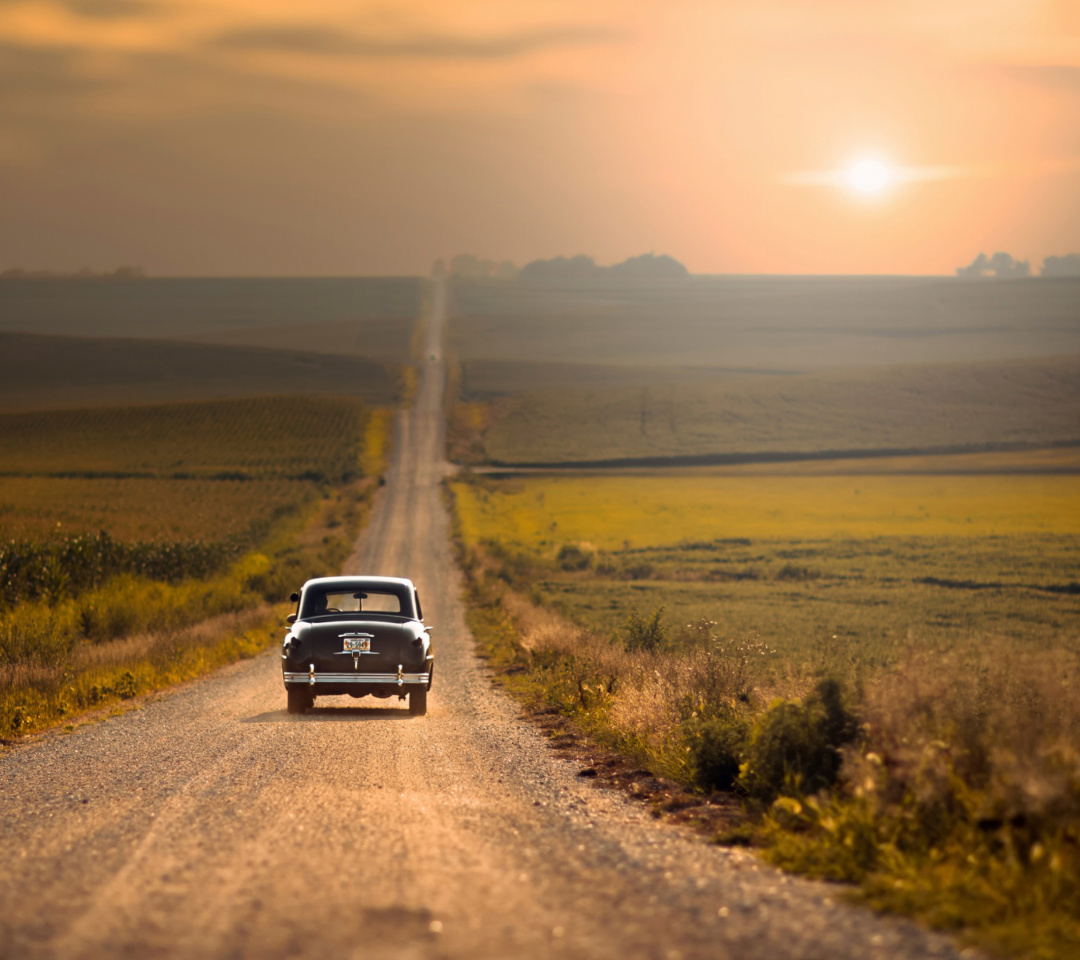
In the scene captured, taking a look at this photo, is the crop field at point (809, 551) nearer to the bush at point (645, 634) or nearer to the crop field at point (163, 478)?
the bush at point (645, 634)

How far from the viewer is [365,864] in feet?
23.7

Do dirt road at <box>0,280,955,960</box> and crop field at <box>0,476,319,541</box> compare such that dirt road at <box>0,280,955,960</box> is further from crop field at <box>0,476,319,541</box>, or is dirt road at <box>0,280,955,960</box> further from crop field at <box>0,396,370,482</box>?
crop field at <box>0,396,370,482</box>

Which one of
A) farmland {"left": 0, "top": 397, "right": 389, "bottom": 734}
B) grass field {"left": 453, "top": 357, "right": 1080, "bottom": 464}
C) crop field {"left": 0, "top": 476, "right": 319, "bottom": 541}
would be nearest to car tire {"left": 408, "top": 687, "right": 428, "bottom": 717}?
farmland {"left": 0, "top": 397, "right": 389, "bottom": 734}

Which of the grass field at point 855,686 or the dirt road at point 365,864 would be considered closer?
the dirt road at point 365,864

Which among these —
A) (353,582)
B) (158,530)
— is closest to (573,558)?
(158,530)

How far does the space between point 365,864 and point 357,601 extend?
10448 mm

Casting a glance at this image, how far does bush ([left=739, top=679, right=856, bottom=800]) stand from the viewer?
8562 mm

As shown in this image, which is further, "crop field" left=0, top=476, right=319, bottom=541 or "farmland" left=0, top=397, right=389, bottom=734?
"crop field" left=0, top=476, right=319, bottom=541

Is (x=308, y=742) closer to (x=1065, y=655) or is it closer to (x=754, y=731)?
(x=754, y=731)

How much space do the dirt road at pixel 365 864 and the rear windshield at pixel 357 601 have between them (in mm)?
3031

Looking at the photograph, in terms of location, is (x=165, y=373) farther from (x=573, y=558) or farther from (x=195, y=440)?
(x=573, y=558)

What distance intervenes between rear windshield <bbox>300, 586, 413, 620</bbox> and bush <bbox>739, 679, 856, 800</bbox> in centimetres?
919

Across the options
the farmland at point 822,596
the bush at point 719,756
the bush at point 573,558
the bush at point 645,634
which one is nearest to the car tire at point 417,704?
the farmland at point 822,596

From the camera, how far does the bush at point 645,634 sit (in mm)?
20547
